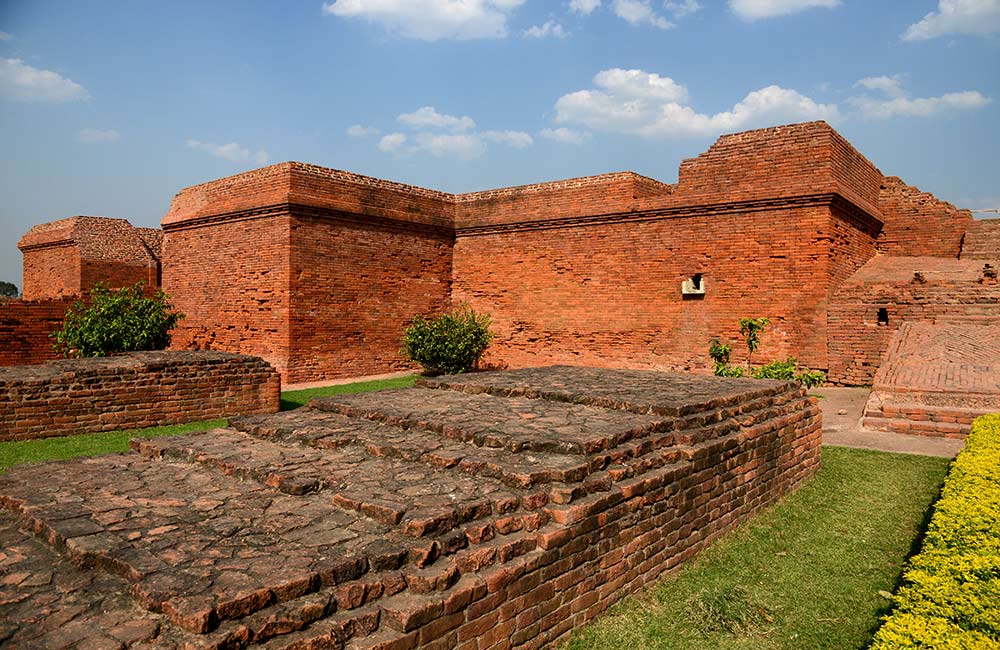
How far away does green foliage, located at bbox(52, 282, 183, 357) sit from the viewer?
997 cm

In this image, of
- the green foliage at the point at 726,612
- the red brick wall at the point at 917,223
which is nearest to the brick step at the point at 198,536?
the green foliage at the point at 726,612

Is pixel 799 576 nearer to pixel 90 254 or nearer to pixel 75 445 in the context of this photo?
pixel 75 445

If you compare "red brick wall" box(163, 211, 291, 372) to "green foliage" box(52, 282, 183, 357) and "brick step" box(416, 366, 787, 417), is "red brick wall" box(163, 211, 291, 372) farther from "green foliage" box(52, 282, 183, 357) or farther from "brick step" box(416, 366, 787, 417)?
"brick step" box(416, 366, 787, 417)

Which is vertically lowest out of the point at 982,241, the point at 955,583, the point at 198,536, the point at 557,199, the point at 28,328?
the point at 955,583

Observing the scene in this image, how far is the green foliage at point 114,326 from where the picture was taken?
997 cm

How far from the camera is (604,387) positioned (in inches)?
227

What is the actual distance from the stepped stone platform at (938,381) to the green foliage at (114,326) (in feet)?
33.8

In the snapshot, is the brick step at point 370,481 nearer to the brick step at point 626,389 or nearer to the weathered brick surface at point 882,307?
the brick step at point 626,389

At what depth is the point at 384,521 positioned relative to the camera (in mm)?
2818

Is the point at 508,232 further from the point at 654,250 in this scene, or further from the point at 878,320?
the point at 878,320

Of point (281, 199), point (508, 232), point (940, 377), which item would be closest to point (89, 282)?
point (281, 199)

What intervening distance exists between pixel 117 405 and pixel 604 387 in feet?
17.7

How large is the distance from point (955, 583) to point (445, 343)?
10.3m

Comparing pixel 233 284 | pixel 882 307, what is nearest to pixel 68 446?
pixel 233 284
